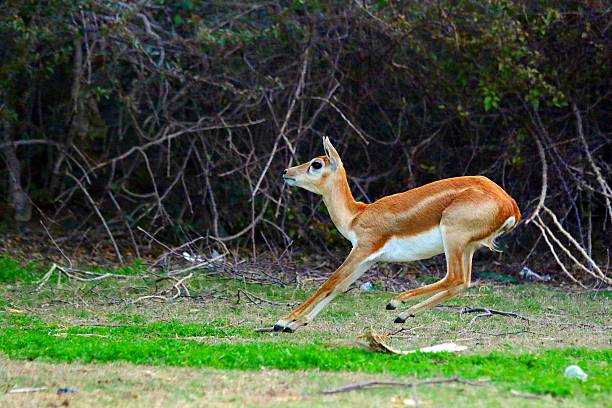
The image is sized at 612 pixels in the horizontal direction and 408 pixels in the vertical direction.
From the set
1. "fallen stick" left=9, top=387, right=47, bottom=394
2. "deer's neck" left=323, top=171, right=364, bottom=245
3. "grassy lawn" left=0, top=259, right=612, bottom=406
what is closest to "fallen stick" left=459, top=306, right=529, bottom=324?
"grassy lawn" left=0, top=259, right=612, bottom=406

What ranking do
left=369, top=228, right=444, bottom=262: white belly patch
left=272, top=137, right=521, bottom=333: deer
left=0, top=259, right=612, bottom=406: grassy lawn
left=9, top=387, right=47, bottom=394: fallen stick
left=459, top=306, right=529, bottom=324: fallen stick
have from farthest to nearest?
left=459, top=306, right=529, bottom=324: fallen stick < left=369, top=228, right=444, bottom=262: white belly patch < left=272, top=137, right=521, bottom=333: deer < left=9, top=387, right=47, bottom=394: fallen stick < left=0, top=259, right=612, bottom=406: grassy lawn

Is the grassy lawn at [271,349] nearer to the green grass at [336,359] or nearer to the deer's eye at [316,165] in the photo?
the green grass at [336,359]

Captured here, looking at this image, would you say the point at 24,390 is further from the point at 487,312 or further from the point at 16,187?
the point at 16,187

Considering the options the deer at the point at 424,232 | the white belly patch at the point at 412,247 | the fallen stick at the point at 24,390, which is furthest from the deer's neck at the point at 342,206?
the fallen stick at the point at 24,390

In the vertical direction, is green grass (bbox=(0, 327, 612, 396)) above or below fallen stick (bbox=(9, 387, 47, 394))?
below

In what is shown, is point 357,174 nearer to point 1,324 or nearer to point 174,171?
point 174,171

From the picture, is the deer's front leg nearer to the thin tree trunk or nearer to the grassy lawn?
the grassy lawn

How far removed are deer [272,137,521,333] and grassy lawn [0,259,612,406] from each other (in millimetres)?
254

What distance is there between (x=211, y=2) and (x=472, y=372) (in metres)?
8.21

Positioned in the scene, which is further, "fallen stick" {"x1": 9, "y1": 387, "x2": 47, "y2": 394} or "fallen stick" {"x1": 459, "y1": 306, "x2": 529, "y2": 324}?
"fallen stick" {"x1": 459, "y1": 306, "x2": 529, "y2": 324}

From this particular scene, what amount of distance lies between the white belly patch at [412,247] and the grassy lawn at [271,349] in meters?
0.53

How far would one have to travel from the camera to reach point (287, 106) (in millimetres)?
13164

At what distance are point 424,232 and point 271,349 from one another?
6.75 feet

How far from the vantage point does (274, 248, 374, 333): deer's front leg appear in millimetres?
7992
